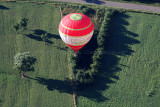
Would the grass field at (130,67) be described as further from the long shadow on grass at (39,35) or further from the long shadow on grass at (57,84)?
the long shadow on grass at (39,35)

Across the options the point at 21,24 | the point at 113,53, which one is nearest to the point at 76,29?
the point at 113,53

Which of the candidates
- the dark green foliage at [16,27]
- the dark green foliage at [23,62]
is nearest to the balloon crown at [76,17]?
the dark green foliage at [23,62]

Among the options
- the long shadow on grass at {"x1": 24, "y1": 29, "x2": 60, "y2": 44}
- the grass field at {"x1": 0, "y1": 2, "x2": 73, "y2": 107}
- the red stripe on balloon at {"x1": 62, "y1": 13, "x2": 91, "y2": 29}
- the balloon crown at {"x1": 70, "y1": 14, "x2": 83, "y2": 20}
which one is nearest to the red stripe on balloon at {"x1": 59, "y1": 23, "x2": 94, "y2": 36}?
the red stripe on balloon at {"x1": 62, "y1": 13, "x2": 91, "y2": 29}

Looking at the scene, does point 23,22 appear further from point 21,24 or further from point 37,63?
point 37,63

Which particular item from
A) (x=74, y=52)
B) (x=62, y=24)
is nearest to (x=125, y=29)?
(x=74, y=52)

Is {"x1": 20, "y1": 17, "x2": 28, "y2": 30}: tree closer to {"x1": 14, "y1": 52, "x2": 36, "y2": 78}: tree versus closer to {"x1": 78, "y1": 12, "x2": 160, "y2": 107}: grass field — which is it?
{"x1": 14, "y1": 52, "x2": 36, "y2": 78}: tree

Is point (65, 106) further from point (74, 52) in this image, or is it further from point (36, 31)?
point (36, 31)
